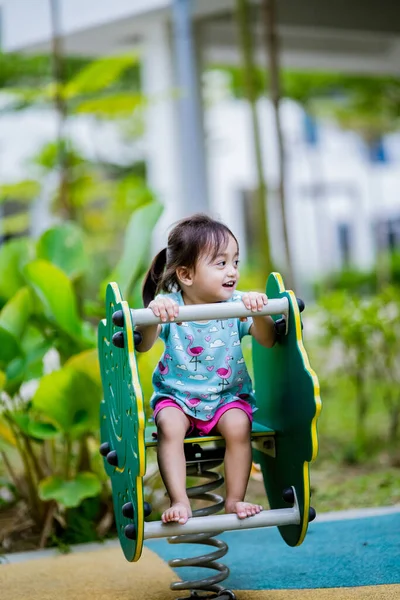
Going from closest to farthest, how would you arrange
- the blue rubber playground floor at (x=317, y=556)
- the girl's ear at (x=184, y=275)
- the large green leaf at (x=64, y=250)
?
1. the girl's ear at (x=184, y=275)
2. the blue rubber playground floor at (x=317, y=556)
3. the large green leaf at (x=64, y=250)

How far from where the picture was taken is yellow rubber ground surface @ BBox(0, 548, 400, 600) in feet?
8.70

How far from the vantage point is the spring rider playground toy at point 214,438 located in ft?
7.75

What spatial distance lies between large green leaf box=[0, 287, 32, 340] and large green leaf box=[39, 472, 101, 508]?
0.60 meters

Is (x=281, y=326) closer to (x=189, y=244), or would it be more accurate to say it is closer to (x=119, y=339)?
(x=189, y=244)

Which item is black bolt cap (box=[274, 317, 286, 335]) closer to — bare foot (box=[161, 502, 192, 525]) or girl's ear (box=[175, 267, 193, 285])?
girl's ear (box=[175, 267, 193, 285])

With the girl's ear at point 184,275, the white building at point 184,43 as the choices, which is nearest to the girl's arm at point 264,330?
the girl's ear at point 184,275

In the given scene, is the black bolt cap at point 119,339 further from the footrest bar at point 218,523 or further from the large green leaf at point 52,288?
the large green leaf at point 52,288

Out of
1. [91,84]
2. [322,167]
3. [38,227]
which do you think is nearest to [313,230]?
[322,167]

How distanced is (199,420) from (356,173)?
2156 centimetres

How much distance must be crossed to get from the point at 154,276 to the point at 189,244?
24cm

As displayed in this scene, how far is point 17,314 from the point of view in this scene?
358cm

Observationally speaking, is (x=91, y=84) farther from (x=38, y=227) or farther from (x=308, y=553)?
(x=38, y=227)

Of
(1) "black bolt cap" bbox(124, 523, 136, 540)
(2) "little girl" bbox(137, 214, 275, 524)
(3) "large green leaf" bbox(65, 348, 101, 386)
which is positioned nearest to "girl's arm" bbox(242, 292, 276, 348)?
(2) "little girl" bbox(137, 214, 275, 524)

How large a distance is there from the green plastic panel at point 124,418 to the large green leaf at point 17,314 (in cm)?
80
